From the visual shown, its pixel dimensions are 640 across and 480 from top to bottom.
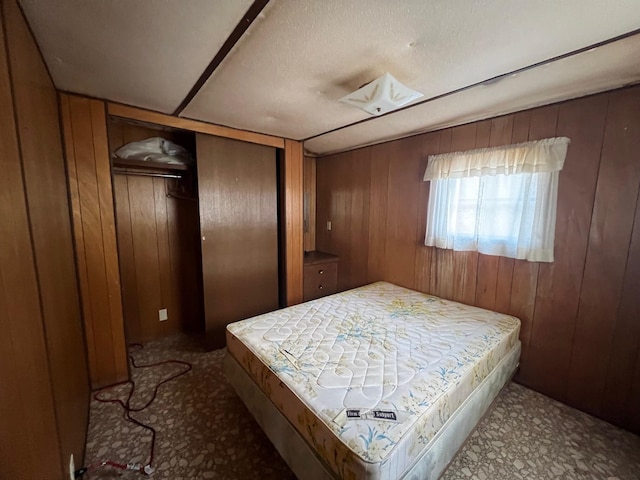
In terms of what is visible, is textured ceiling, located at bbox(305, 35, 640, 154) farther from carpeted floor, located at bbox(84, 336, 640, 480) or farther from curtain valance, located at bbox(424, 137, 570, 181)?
carpeted floor, located at bbox(84, 336, 640, 480)

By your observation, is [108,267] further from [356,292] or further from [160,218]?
[356,292]

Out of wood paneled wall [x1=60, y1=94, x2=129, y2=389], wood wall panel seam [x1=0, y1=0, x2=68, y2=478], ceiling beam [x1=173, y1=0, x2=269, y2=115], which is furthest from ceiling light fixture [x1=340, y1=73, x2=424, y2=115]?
wood paneled wall [x1=60, y1=94, x2=129, y2=389]

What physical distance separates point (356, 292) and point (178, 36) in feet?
7.70

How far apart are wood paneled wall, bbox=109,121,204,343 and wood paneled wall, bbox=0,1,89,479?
112cm

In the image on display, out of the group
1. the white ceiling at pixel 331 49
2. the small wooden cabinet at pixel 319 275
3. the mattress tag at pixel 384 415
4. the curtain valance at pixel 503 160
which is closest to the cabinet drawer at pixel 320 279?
the small wooden cabinet at pixel 319 275

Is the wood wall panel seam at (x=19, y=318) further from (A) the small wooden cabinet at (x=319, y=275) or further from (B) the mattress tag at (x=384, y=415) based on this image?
(A) the small wooden cabinet at (x=319, y=275)

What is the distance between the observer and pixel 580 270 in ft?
5.73

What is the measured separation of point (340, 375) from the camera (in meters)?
1.31

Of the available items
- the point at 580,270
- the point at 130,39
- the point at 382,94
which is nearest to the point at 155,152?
the point at 130,39

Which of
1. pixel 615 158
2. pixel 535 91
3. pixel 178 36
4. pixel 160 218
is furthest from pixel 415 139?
pixel 160 218

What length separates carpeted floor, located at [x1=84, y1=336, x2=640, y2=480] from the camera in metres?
1.35

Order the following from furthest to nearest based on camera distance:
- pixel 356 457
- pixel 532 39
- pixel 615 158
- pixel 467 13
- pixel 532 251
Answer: pixel 532 251
pixel 615 158
pixel 532 39
pixel 467 13
pixel 356 457

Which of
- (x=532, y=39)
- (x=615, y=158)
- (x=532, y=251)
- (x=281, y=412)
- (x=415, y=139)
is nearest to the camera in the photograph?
(x=532, y=39)

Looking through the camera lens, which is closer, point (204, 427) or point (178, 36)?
point (178, 36)
